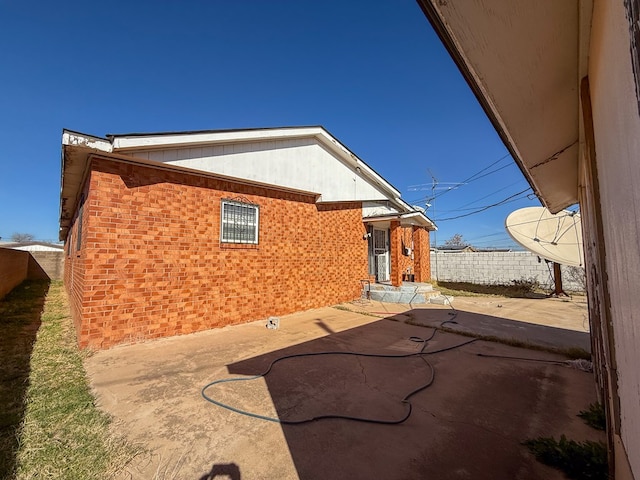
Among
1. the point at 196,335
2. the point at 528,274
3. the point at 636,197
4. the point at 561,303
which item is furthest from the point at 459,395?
the point at 528,274

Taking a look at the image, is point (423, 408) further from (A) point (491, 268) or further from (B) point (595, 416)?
(A) point (491, 268)

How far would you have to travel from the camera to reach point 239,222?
24.4ft

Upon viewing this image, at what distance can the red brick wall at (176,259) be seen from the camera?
5.26 metres

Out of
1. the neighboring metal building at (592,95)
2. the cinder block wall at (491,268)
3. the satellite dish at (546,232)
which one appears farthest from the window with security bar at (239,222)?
the cinder block wall at (491,268)

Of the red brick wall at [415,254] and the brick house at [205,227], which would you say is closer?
the brick house at [205,227]

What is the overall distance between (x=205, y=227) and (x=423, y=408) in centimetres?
577

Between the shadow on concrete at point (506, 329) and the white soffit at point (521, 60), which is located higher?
the white soffit at point (521, 60)

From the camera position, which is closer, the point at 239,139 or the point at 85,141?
the point at 85,141

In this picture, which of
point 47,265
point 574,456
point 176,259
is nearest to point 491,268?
point 574,456

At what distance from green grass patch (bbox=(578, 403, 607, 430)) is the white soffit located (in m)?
3.01

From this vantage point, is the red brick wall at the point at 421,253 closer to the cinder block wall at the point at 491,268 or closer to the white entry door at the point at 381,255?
the white entry door at the point at 381,255

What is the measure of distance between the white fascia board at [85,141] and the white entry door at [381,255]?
10.5 metres

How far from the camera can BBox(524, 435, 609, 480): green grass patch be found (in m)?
2.23

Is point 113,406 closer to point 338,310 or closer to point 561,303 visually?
point 338,310
